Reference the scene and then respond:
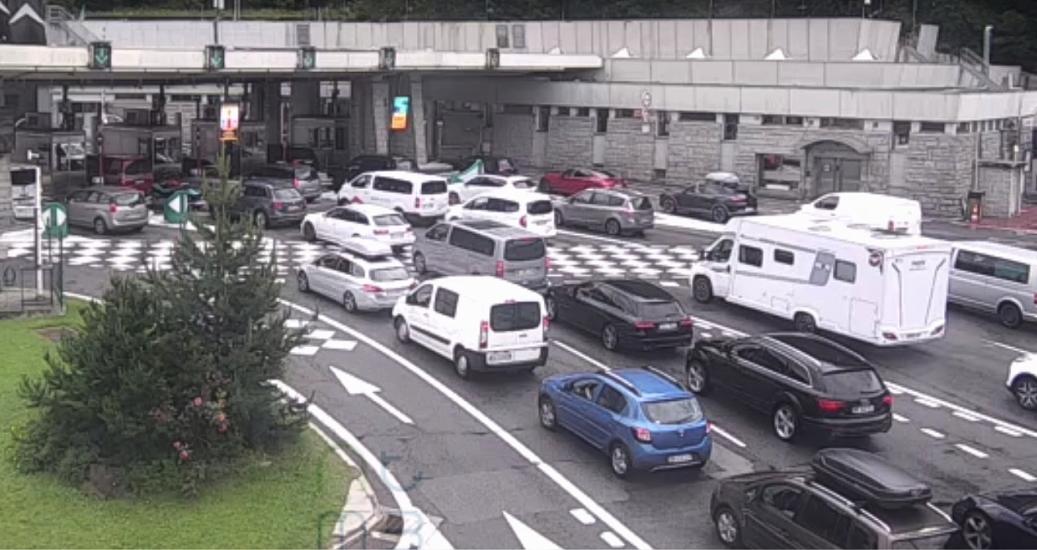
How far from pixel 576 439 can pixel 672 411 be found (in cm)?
231

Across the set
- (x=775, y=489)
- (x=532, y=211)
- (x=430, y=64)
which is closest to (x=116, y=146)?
(x=430, y=64)

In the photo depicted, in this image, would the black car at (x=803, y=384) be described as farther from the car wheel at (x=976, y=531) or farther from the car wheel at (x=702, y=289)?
the car wheel at (x=702, y=289)

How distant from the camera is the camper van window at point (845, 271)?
25.3 metres

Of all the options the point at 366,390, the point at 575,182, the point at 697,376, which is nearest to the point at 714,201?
the point at 575,182

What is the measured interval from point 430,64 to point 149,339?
35325 mm

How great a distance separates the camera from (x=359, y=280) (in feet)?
90.3

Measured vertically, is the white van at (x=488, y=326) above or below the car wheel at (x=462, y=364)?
above

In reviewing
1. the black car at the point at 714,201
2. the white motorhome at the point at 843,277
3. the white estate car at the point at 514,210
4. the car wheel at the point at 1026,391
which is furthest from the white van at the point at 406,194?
the car wheel at the point at 1026,391

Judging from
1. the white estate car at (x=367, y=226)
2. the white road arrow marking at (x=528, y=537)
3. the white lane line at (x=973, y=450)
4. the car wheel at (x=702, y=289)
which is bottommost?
the white road arrow marking at (x=528, y=537)

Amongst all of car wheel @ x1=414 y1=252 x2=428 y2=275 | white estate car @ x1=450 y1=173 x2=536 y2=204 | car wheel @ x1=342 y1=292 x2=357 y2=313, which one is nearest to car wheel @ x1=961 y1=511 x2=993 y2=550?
car wheel @ x1=342 y1=292 x2=357 y2=313

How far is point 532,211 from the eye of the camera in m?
36.0

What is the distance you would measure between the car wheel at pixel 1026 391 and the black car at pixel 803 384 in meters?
3.57

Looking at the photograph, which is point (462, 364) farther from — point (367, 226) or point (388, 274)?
point (367, 226)

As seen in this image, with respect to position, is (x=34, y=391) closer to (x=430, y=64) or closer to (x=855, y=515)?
→ (x=855, y=515)
